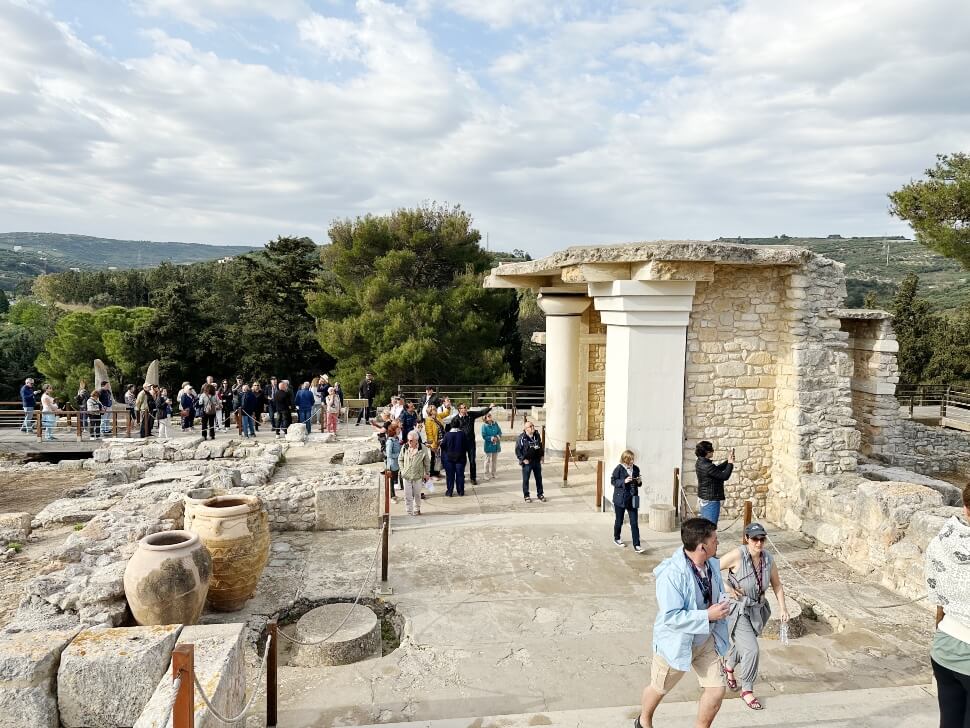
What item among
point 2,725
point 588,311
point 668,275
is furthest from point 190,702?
point 588,311

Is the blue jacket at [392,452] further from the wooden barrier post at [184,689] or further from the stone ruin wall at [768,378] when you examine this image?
the wooden barrier post at [184,689]

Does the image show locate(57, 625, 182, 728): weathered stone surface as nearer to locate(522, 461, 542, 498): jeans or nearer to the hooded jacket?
the hooded jacket

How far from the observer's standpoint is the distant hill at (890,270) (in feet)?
154

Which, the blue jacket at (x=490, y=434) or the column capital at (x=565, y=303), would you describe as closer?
the blue jacket at (x=490, y=434)

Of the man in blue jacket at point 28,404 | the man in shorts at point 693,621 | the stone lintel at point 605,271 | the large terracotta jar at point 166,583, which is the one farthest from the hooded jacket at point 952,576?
the man in blue jacket at point 28,404

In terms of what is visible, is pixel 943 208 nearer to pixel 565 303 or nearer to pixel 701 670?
pixel 565 303

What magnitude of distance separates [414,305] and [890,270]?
55.6 metres

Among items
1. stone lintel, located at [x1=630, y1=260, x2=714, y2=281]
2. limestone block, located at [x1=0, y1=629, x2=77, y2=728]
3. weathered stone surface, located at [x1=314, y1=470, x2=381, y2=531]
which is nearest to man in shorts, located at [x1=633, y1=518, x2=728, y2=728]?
limestone block, located at [x1=0, y1=629, x2=77, y2=728]

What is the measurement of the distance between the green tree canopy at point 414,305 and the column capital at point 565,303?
11554 millimetres

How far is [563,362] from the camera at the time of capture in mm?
13781

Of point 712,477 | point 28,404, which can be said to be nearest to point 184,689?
point 712,477

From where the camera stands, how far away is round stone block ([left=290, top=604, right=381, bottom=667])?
5.30 metres

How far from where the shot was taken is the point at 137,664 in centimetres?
393

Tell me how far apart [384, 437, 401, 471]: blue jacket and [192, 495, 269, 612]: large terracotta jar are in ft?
12.0
